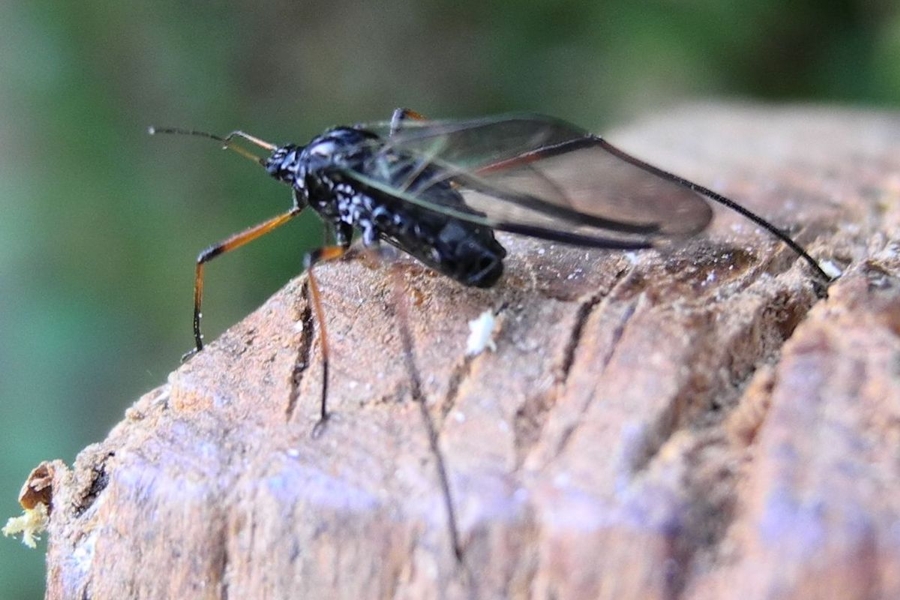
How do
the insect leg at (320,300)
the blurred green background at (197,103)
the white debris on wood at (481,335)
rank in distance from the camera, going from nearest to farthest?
the insect leg at (320,300)
the white debris on wood at (481,335)
the blurred green background at (197,103)

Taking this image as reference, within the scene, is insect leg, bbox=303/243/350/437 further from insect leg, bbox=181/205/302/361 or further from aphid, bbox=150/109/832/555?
insect leg, bbox=181/205/302/361

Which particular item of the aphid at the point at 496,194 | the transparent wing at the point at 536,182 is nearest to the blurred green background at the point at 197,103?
the aphid at the point at 496,194

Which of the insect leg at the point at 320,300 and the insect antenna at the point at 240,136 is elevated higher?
the insect antenna at the point at 240,136

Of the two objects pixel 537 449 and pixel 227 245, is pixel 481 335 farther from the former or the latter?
pixel 227 245


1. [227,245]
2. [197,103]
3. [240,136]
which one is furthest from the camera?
[197,103]

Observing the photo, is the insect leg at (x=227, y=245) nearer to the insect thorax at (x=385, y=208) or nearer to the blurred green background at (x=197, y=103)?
the insect thorax at (x=385, y=208)

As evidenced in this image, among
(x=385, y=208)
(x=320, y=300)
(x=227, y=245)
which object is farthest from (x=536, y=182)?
(x=227, y=245)

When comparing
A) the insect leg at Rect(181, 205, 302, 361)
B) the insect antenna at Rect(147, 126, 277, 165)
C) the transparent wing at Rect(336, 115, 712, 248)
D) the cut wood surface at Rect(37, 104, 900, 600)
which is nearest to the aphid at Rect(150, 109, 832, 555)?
the transparent wing at Rect(336, 115, 712, 248)
